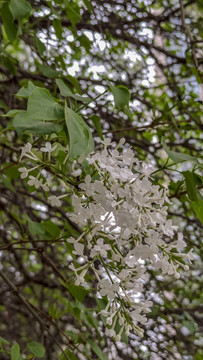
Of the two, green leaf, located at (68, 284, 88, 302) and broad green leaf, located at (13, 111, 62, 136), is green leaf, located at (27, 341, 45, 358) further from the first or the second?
broad green leaf, located at (13, 111, 62, 136)

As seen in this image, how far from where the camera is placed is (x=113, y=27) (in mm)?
1387

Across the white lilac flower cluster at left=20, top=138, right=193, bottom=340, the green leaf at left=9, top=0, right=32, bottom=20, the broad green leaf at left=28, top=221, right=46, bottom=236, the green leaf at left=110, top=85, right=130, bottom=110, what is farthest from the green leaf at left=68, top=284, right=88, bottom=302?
the green leaf at left=9, top=0, right=32, bottom=20

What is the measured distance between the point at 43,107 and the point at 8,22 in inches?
20.4

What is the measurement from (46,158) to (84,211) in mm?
126

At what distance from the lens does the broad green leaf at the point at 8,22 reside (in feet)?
3.20

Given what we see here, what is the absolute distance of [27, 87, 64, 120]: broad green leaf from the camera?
1.82ft

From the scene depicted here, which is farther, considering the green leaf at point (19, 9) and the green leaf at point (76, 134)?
the green leaf at point (19, 9)

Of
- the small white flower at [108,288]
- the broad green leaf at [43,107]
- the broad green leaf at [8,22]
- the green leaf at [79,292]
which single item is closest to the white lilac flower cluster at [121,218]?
the small white flower at [108,288]

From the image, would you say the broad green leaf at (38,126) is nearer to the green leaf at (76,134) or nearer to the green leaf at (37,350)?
the green leaf at (76,134)

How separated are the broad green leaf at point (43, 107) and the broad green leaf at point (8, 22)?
0.48 m

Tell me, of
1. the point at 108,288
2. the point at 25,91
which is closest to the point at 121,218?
the point at 108,288

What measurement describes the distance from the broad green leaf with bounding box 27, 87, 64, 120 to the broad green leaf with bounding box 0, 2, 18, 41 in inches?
18.8

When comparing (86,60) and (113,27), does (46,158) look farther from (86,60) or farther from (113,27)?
(86,60)

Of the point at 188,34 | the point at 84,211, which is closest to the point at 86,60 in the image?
the point at 188,34
